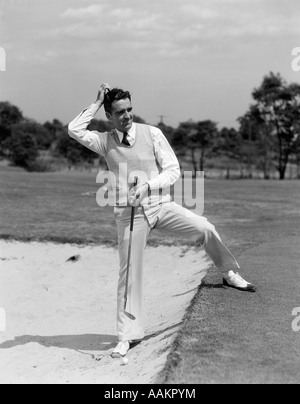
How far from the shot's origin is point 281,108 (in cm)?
5916

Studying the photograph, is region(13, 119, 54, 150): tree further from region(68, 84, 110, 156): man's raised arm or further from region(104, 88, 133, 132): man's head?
region(104, 88, 133, 132): man's head

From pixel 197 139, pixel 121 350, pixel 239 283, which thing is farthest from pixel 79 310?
pixel 197 139

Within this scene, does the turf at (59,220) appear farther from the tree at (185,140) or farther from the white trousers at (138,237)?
the tree at (185,140)

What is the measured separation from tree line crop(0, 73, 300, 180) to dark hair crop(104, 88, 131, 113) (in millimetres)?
48601

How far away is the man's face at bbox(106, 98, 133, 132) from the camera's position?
655 centimetres

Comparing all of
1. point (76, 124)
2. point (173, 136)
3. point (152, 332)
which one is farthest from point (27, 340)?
point (173, 136)

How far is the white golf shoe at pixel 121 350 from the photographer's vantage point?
6652 millimetres

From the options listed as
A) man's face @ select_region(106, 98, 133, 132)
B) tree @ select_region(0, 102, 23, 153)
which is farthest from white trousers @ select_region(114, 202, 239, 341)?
tree @ select_region(0, 102, 23, 153)

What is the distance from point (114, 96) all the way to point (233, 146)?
189ft

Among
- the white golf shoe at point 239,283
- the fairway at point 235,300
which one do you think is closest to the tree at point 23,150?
the fairway at point 235,300

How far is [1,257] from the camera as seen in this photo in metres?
13.3

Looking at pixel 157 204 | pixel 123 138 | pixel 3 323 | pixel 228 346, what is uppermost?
pixel 123 138

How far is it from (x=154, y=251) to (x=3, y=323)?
177 inches
